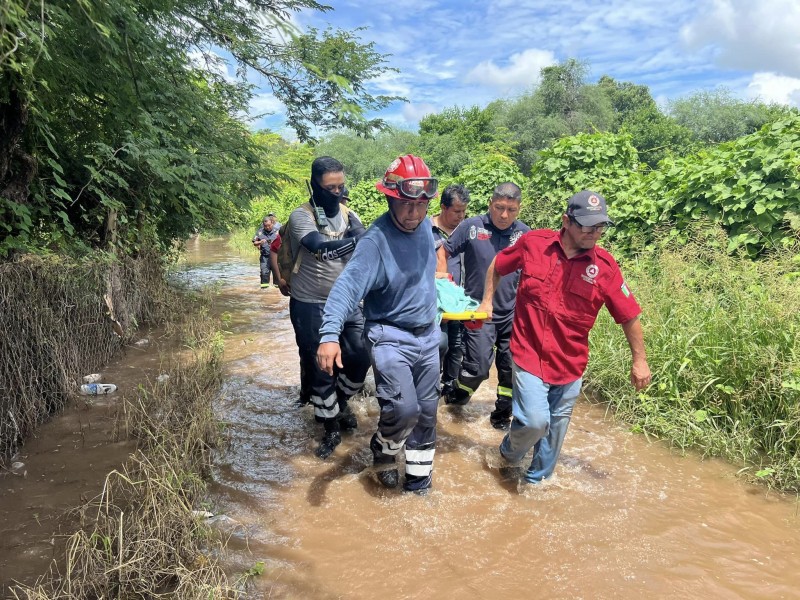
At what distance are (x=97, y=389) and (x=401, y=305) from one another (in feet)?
11.6

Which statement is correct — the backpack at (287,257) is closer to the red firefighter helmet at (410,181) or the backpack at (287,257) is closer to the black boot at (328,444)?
the red firefighter helmet at (410,181)

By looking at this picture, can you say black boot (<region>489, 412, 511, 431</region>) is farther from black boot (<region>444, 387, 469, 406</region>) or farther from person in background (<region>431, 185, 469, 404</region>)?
person in background (<region>431, 185, 469, 404</region>)

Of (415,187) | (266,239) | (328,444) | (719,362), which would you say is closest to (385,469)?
(328,444)

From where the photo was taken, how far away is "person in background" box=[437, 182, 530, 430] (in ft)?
13.9

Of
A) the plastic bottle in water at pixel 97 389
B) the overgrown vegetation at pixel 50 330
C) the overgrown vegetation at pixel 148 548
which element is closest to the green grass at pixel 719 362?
the overgrown vegetation at pixel 148 548

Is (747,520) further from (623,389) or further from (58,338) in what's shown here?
(58,338)

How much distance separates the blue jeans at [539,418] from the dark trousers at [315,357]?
1259mm

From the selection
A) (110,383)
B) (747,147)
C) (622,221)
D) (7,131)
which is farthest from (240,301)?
(747,147)

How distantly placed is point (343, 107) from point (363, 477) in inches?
100

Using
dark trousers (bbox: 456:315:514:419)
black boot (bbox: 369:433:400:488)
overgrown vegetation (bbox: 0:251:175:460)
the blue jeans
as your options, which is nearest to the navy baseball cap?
the blue jeans

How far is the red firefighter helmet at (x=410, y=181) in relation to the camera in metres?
2.99

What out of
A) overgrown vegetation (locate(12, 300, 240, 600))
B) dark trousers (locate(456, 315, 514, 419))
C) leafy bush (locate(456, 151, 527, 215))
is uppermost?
leafy bush (locate(456, 151, 527, 215))

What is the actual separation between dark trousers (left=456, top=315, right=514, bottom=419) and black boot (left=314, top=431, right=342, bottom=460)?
1.20m

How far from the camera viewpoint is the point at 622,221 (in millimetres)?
6699
